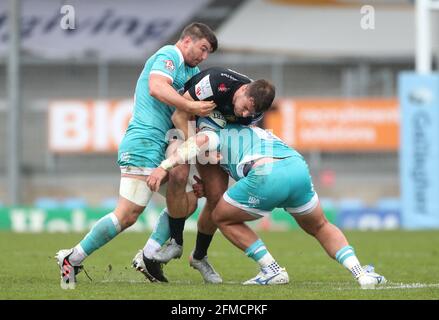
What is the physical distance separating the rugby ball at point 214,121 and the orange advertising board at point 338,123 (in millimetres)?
16334

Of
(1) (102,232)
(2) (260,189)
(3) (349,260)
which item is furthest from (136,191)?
(3) (349,260)

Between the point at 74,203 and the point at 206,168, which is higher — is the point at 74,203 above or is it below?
below

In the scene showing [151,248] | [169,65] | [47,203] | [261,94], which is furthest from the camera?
[47,203]

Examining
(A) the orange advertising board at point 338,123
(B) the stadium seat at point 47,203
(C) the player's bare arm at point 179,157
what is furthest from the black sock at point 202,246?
(A) the orange advertising board at point 338,123

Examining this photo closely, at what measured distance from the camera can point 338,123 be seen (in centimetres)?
2561

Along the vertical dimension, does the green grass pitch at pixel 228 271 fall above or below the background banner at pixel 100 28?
below

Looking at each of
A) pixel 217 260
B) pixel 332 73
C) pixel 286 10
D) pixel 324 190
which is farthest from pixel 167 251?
pixel 286 10

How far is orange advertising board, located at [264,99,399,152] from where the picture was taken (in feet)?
83.2

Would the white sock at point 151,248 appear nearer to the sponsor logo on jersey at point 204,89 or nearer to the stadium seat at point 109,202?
the sponsor logo on jersey at point 204,89

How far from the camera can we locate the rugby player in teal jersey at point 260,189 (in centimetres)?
839

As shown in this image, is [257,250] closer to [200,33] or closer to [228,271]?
[200,33]

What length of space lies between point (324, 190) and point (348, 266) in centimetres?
1684

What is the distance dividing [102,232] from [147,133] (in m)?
0.89

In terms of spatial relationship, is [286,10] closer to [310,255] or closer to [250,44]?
[250,44]
